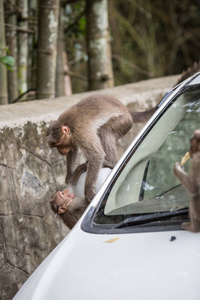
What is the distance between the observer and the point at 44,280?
A: 254 centimetres

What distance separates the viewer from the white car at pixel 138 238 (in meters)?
2.27

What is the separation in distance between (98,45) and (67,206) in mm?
3721

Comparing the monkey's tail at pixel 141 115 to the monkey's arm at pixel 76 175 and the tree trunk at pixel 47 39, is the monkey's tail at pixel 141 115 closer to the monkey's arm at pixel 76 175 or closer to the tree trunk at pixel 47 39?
the monkey's arm at pixel 76 175

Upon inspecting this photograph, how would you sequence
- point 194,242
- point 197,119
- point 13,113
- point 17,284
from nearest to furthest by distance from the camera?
point 194,242 → point 197,119 → point 17,284 → point 13,113

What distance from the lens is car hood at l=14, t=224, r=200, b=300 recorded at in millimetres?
2227

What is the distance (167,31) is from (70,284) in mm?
12826

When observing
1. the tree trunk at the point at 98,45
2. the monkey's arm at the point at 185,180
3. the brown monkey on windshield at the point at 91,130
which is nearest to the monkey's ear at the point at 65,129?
the brown monkey on windshield at the point at 91,130

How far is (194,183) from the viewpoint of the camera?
8.13ft

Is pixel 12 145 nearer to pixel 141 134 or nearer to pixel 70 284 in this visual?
pixel 141 134

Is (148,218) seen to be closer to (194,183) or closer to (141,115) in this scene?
(194,183)

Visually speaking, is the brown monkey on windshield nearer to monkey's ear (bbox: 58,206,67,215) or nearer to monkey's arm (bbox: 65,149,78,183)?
monkey's arm (bbox: 65,149,78,183)

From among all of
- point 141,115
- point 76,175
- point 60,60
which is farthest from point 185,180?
point 60,60

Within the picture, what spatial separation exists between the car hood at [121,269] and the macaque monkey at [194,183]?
0.05 m

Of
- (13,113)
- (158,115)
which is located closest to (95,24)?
(13,113)
